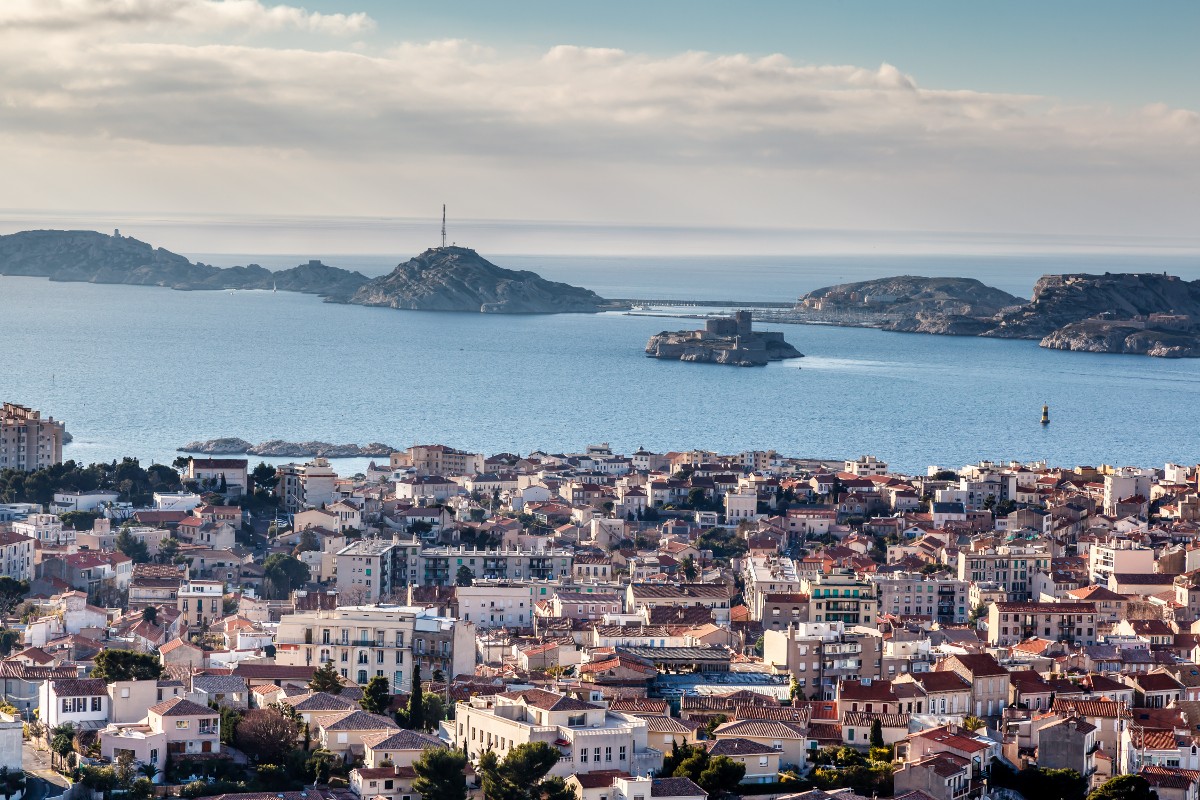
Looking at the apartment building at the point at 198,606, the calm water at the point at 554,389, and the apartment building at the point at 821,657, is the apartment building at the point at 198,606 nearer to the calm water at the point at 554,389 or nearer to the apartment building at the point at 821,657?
the apartment building at the point at 821,657

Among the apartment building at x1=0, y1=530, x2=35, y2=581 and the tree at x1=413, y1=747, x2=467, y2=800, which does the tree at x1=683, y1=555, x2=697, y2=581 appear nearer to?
the apartment building at x1=0, y1=530, x2=35, y2=581

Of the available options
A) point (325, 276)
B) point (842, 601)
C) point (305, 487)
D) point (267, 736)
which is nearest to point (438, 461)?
→ point (305, 487)

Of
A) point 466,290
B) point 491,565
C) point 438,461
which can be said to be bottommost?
point 491,565

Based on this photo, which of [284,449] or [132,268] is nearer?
[284,449]

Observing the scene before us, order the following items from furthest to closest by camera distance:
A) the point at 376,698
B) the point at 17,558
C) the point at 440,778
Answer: the point at 17,558
the point at 376,698
the point at 440,778

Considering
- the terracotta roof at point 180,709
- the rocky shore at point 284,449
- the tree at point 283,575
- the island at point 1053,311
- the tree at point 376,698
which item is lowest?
the rocky shore at point 284,449

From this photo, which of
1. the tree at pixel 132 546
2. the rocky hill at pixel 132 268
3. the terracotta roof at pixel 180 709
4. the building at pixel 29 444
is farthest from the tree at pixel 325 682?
the rocky hill at pixel 132 268

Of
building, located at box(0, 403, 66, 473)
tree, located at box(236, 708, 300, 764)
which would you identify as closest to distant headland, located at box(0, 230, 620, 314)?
building, located at box(0, 403, 66, 473)

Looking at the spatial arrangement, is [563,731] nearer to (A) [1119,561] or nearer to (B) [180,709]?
(B) [180,709]
